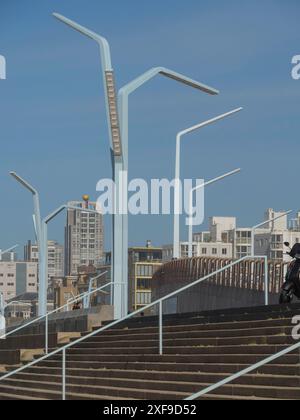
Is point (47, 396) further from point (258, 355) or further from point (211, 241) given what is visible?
point (211, 241)

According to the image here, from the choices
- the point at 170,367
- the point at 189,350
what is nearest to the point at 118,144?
the point at 189,350

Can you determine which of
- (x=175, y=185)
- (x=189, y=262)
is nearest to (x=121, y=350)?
(x=175, y=185)

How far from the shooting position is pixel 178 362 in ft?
55.8

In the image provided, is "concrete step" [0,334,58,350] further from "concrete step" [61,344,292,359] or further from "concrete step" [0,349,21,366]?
"concrete step" [61,344,292,359]

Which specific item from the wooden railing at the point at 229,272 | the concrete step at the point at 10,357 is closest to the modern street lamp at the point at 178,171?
the wooden railing at the point at 229,272

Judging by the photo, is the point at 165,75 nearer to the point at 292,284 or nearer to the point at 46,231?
the point at 292,284

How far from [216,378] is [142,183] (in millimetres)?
18096

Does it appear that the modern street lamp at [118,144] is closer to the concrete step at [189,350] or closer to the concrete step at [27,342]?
the concrete step at [27,342]

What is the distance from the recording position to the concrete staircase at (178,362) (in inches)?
559

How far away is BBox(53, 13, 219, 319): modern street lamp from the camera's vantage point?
2664 cm

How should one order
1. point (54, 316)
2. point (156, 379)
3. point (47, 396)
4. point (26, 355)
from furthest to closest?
1. point (54, 316)
2. point (26, 355)
3. point (47, 396)
4. point (156, 379)

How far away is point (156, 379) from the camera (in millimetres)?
16469

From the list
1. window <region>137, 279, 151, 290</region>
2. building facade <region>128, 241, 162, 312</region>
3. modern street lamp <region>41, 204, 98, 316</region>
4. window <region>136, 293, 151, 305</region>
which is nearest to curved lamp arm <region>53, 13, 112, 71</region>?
modern street lamp <region>41, 204, 98, 316</region>

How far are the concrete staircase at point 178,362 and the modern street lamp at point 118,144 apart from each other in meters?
5.77
